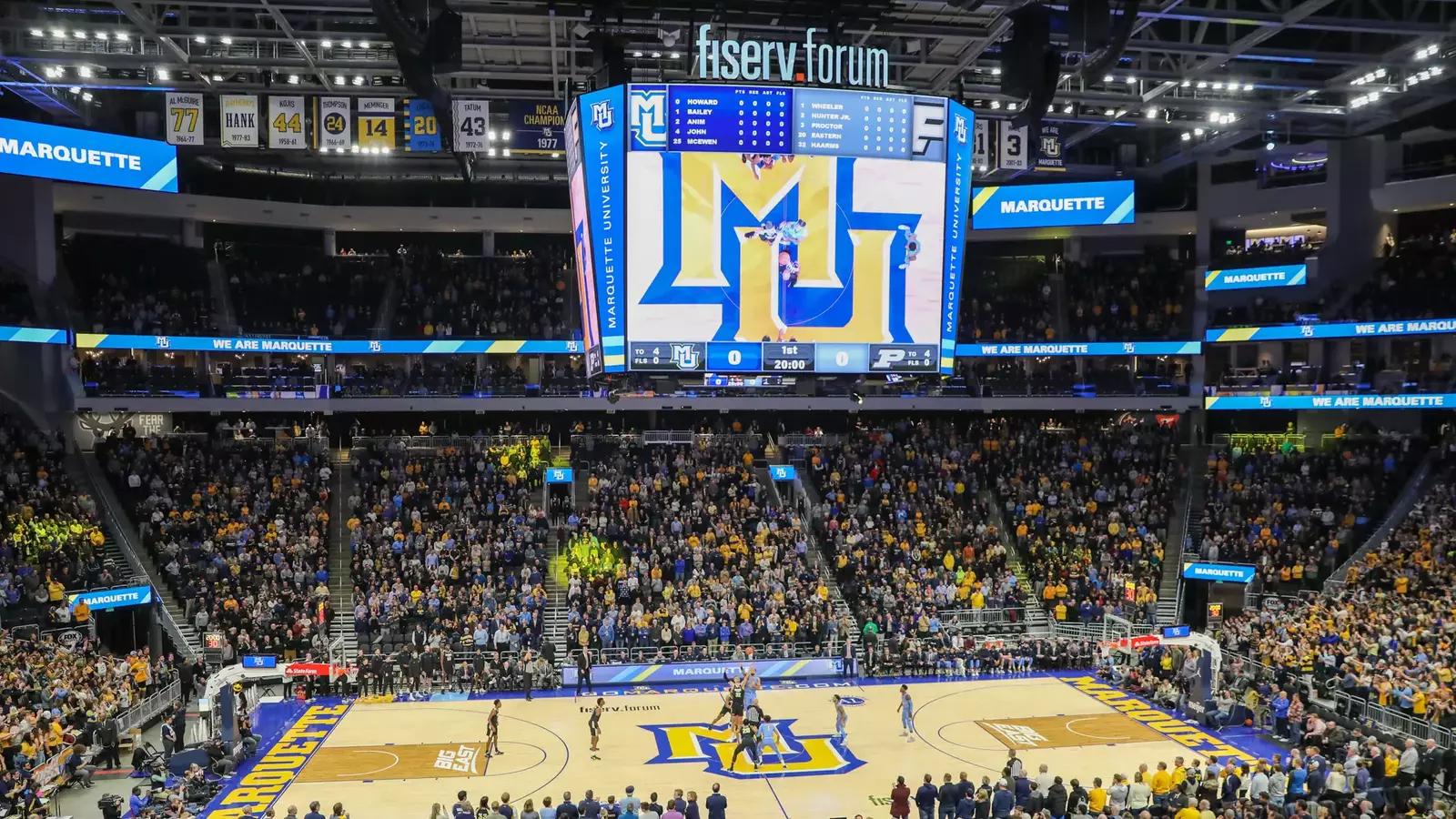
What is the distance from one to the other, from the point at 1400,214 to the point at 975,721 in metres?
24.8

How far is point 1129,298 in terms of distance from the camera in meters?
40.7

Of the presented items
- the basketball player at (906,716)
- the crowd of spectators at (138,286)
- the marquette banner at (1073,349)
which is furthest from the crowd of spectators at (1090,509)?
the crowd of spectators at (138,286)

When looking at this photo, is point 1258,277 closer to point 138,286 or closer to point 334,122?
point 334,122

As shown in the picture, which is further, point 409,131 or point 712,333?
point 409,131

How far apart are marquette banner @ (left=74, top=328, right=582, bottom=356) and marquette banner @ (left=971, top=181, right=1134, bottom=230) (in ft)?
47.7

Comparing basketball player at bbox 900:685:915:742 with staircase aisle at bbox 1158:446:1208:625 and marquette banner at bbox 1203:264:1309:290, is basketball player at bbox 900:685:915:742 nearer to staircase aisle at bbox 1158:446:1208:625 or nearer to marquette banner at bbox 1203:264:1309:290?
staircase aisle at bbox 1158:446:1208:625

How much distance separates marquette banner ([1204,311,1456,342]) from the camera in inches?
1264

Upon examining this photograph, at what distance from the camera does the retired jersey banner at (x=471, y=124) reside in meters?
24.0

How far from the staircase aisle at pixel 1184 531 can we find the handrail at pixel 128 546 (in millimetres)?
26469

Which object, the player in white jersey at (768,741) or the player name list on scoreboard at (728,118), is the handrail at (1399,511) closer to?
A: the player in white jersey at (768,741)

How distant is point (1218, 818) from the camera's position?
53.2 ft

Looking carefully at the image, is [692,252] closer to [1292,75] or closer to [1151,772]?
[1151,772]

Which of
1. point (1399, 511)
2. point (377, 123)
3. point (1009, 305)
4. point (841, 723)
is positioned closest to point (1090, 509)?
point (1399, 511)

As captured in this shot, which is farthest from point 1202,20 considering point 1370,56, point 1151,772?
point 1151,772
